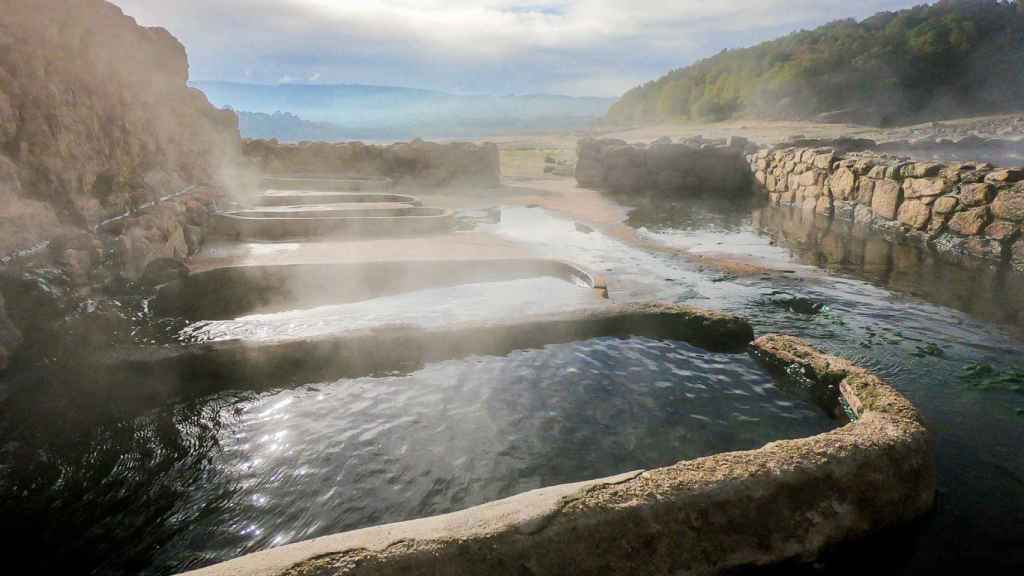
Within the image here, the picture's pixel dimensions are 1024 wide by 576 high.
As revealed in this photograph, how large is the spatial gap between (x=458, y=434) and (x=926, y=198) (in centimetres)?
1063

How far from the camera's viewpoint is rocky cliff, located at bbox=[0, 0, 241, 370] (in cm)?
553

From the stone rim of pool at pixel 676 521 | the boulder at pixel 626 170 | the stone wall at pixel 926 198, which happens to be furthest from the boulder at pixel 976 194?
the boulder at pixel 626 170

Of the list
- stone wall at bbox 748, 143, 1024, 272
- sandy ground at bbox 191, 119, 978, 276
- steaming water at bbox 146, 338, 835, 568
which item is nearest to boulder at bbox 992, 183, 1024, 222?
stone wall at bbox 748, 143, 1024, 272

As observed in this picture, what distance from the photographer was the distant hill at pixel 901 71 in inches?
1473

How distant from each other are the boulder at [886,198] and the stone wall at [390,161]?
38.4ft

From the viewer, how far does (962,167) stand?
954cm

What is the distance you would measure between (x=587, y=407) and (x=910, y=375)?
305 cm

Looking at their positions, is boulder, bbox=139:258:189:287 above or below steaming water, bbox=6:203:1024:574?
above

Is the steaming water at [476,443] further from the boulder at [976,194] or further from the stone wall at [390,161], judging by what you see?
the stone wall at [390,161]

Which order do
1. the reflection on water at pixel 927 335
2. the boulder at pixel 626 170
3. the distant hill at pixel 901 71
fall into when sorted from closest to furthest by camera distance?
the reflection on water at pixel 927 335
the boulder at pixel 626 170
the distant hill at pixel 901 71

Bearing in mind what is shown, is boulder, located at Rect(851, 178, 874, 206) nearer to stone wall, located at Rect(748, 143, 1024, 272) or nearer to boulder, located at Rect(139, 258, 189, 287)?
stone wall, located at Rect(748, 143, 1024, 272)

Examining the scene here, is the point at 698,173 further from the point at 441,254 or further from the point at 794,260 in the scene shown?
the point at 441,254

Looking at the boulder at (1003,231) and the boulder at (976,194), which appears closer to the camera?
the boulder at (1003,231)

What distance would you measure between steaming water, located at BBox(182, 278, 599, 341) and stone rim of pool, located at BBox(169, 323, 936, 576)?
294cm
